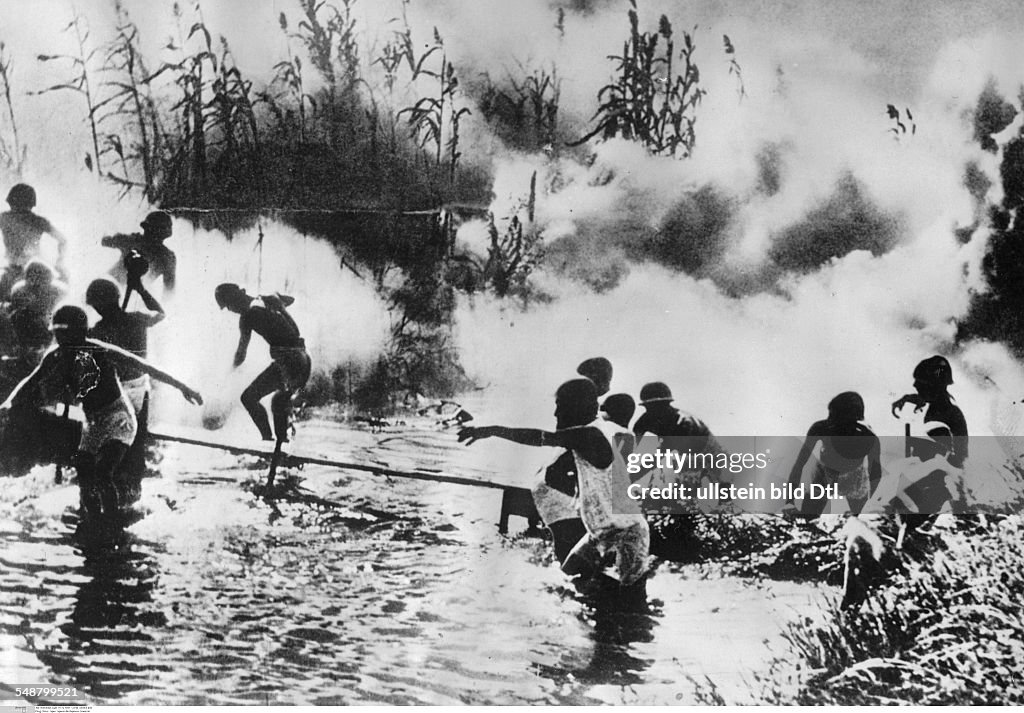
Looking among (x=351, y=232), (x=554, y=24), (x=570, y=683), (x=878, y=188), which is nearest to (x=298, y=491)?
(x=351, y=232)

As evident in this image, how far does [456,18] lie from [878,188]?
155cm

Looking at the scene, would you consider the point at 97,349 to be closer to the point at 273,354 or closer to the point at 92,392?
the point at 92,392

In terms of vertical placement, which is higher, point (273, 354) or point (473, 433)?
point (273, 354)

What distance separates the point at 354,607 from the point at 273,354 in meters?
0.91

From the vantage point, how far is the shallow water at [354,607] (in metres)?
2.69

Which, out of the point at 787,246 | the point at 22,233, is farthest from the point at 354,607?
the point at 787,246

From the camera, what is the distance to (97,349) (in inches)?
113

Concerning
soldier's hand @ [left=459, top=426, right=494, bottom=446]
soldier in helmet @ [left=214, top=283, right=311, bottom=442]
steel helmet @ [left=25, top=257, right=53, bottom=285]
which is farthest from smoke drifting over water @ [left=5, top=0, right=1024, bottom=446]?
steel helmet @ [left=25, top=257, right=53, bottom=285]

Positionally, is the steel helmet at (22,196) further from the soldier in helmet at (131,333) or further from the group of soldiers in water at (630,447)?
the group of soldiers in water at (630,447)

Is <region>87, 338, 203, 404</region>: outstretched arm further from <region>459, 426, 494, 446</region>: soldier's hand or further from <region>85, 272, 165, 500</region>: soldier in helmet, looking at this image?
<region>459, 426, 494, 446</region>: soldier's hand

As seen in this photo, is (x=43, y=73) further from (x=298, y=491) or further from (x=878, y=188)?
(x=878, y=188)

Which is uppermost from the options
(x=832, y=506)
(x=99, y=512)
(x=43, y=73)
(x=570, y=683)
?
(x=43, y=73)

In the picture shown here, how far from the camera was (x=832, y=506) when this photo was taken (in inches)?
109

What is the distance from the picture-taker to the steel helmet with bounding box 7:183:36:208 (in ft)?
9.31
